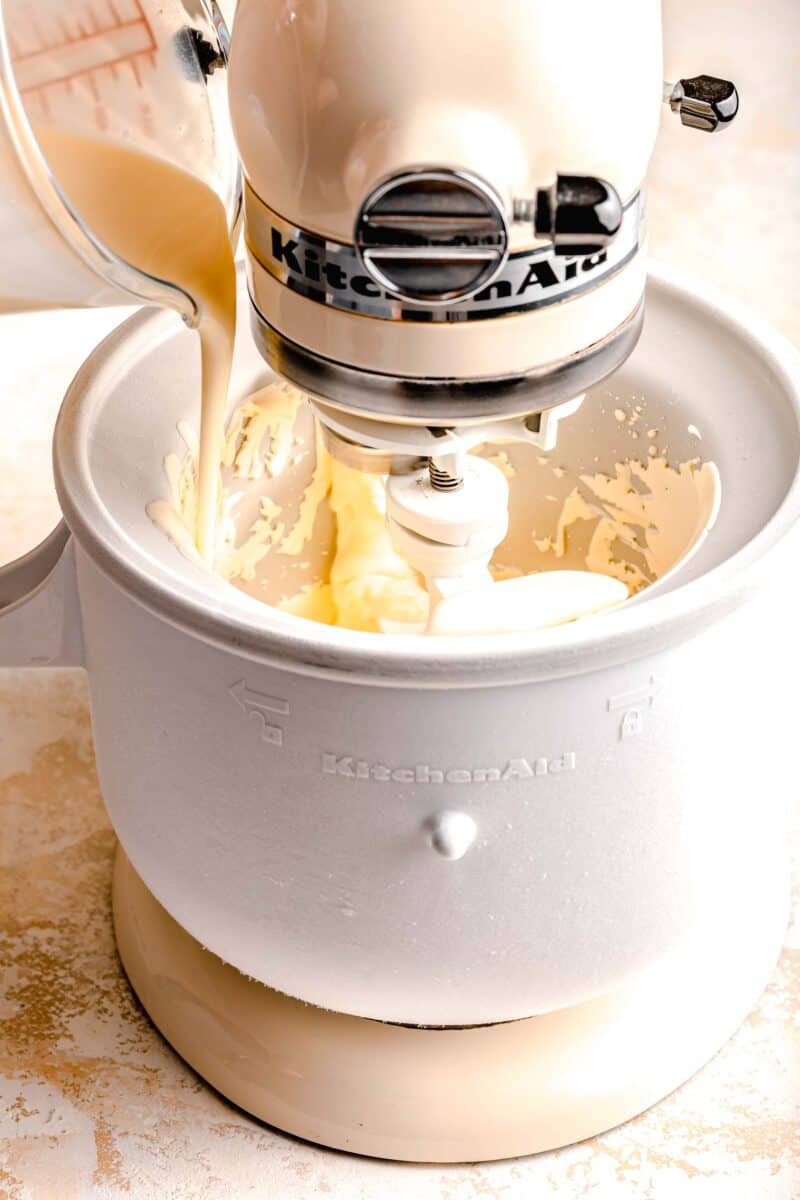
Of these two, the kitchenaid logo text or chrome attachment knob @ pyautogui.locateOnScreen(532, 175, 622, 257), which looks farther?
the kitchenaid logo text

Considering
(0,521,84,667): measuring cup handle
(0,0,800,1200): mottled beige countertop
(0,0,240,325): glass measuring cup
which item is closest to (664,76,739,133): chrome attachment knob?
(0,0,240,325): glass measuring cup

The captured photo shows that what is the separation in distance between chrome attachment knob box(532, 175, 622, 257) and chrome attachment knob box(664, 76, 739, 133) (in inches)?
5.2

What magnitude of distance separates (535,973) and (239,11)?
472mm

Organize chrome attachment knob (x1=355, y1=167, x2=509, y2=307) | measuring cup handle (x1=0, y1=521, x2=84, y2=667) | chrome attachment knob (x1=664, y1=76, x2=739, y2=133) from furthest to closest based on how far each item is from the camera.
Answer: measuring cup handle (x1=0, y1=521, x2=84, y2=667)
chrome attachment knob (x1=664, y1=76, x2=739, y2=133)
chrome attachment knob (x1=355, y1=167, x2=509, y2=307)

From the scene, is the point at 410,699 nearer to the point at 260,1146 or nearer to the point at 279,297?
the point at 279,297

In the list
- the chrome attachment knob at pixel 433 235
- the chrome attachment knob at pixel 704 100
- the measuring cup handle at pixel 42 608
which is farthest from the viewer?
the measuring cup handle at pixel 42 608

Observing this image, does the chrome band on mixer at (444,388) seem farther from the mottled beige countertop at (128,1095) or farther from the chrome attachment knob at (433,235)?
the mottled beige countertop at (128,1095)

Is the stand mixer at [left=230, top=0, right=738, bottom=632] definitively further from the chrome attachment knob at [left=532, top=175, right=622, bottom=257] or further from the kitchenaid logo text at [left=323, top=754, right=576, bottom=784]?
the kitchenaid logo text at [left=323, top=754, right=576, bottom=784]

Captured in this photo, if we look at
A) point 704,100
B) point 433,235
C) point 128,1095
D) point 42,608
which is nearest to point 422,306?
point 433,235

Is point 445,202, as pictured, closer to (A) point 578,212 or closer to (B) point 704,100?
(A) point 578,212

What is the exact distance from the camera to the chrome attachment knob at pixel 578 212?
0.61 meters

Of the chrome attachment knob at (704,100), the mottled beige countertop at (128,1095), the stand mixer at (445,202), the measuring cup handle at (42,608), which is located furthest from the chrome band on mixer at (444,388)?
the mottled beige countertop at (128,1095)

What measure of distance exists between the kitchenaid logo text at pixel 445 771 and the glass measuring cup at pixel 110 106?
0.23 meters

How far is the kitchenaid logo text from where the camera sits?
75 cm
